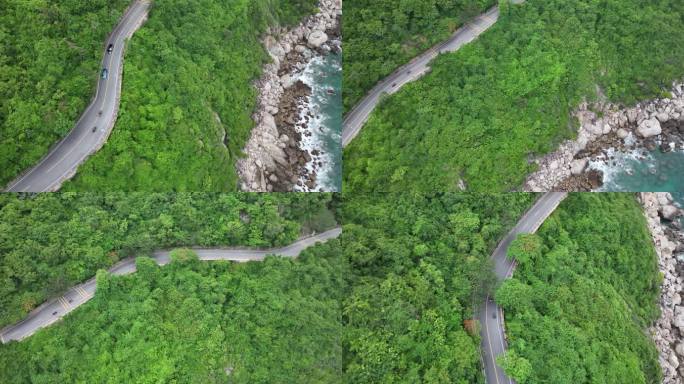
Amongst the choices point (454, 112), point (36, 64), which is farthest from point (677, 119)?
point (36, 64)

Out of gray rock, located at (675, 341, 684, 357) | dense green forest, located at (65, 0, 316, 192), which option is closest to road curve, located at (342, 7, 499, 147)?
dense green forest, located at (65, 0, 316, 192)

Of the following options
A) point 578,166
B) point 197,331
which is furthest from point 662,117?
point 197,331

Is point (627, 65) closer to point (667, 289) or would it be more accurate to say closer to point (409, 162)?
point (667, 289)

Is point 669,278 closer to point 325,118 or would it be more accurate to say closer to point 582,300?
point 582,300

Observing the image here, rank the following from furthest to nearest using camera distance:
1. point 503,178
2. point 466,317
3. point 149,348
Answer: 1. point 503,178
2. point 466,317
3. point 149,348

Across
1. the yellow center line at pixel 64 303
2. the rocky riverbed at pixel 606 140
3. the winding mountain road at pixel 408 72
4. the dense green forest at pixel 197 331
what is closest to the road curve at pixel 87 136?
the yellow center line at pixel 64 303

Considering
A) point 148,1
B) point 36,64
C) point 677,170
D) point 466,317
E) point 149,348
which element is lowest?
point 149,348
